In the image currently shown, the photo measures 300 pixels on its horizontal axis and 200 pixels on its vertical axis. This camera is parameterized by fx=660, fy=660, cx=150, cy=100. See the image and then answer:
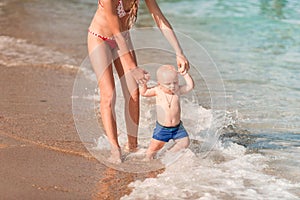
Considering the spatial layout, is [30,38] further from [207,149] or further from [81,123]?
[207,149]

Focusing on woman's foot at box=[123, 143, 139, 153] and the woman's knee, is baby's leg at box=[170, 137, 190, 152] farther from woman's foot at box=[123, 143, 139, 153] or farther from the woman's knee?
the woman's knee

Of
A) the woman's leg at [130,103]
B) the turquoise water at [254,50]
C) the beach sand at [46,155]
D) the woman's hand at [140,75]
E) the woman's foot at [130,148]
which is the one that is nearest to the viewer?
the beach sand at [46,155]

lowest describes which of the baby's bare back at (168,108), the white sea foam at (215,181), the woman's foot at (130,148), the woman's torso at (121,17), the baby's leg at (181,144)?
the woman's foot at (130,148)

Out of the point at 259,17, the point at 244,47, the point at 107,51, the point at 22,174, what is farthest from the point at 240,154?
the point at 259,17

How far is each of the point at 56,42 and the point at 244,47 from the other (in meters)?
2.86

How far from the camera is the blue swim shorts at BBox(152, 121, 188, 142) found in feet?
16.1

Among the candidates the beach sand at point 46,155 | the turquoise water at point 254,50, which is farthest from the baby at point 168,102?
the turquoise water at point 254,50

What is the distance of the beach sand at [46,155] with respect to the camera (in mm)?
4465

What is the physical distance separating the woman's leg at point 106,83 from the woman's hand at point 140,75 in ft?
0.90

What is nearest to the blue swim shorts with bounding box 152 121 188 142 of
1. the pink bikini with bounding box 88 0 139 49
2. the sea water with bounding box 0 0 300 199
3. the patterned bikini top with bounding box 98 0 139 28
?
the sea water with bounding box 0 0 300 199

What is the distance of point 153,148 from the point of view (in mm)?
5035

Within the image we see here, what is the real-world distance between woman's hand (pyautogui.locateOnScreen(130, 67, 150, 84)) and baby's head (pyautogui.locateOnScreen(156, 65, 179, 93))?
7.7 inches

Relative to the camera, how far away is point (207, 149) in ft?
18.0

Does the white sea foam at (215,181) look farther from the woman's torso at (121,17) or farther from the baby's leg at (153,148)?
the woman's torso at (121,17)
